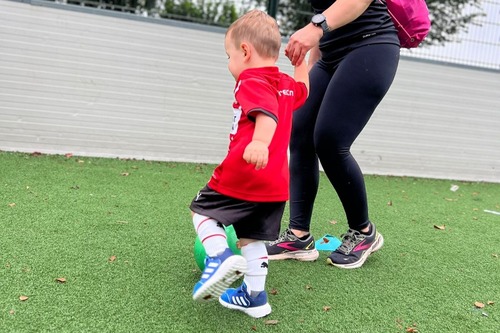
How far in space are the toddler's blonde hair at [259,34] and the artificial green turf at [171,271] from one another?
3.40 feet

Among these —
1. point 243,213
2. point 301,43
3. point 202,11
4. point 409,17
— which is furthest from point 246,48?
point 202,11

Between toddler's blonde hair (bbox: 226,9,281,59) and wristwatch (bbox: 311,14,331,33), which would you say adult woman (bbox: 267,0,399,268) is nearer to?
wristwatch (bbox: 311,14,331,33)

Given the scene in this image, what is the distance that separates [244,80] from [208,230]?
0.57 m

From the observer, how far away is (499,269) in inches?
108

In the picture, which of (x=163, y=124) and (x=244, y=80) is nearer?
(x=244, y=80)

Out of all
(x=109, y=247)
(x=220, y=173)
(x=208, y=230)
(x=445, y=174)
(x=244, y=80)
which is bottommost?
(x=445, y=174)

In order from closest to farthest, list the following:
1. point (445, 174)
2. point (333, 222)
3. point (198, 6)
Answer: point (333, 222)
point (198, 6)
point (445, 174)

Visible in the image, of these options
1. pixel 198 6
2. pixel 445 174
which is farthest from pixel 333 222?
pixel 445 174

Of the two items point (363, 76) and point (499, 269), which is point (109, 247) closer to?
point (363, 76)

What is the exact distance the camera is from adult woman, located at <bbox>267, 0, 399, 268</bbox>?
7.55 feet

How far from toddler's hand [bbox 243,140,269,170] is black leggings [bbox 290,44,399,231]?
794 mm

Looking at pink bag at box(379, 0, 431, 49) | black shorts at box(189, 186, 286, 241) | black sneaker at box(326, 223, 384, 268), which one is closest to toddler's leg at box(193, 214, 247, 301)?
black shorts at box(189, 186, 286, 241)

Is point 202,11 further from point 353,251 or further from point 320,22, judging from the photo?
point 353,251

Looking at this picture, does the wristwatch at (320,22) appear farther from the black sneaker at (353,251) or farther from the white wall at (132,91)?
the white wall at (132,91)
